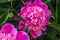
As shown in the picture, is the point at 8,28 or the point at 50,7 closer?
the point at 8,28

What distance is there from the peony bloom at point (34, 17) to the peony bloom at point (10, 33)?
0.16 feet

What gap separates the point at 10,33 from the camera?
589 mm

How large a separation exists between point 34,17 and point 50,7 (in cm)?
15

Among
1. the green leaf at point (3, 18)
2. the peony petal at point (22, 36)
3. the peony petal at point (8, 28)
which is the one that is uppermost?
the green leaf at point (3, 18)

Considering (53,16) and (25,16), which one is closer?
(25,16)

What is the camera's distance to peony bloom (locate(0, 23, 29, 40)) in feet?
1.89

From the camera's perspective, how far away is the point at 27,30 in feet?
2.09

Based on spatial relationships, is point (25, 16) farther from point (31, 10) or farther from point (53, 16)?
point (53, 16)

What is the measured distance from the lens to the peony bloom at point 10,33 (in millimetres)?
577

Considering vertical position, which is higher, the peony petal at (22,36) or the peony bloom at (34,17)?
the peony bloom at (34,17)

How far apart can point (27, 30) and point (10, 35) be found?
8 centimetres

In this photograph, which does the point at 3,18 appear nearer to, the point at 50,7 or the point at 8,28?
the point at 8,28

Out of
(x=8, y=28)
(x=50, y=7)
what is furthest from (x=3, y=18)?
(x=50, y=7)

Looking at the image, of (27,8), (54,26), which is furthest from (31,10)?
(54,26)
